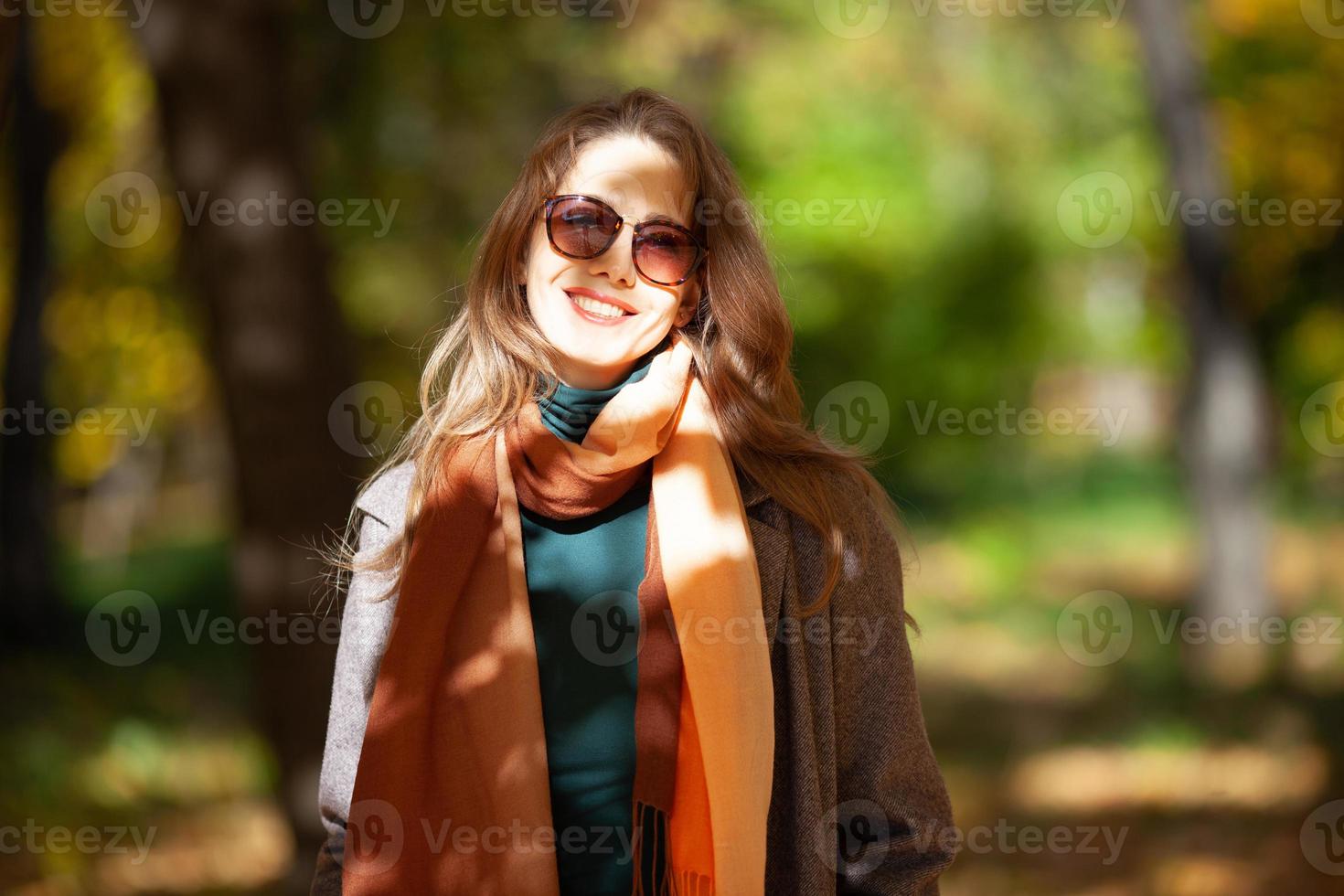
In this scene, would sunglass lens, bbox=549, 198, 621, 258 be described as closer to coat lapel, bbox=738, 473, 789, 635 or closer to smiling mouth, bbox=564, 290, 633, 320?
smiling mouth, bbox=564, 290, 633, 320

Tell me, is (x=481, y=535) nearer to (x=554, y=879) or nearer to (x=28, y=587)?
(x=554, y=879)

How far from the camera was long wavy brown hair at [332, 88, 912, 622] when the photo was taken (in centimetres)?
258

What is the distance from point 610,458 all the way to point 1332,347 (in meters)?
15.8

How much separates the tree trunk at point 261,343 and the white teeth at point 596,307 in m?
2.71

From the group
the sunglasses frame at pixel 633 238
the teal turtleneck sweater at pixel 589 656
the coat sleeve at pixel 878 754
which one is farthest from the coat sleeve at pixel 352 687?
the coat sleeve at pixel 878 754

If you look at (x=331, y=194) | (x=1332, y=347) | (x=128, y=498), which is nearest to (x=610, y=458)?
(x=331, y=194)

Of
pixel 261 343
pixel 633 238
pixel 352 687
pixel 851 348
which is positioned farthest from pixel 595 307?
pixel 851 348

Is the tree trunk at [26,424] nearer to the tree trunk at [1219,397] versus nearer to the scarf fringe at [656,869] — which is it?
the tree trunk at [1219,397]

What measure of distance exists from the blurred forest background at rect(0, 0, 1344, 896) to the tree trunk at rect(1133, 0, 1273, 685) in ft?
0.10

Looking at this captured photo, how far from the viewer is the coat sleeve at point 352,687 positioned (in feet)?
8.48

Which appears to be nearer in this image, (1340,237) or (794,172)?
(1340,237)

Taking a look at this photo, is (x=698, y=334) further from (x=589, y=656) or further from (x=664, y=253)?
(x=589, y=656)

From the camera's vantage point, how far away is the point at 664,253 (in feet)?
8.14

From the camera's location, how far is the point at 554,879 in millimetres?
2371
